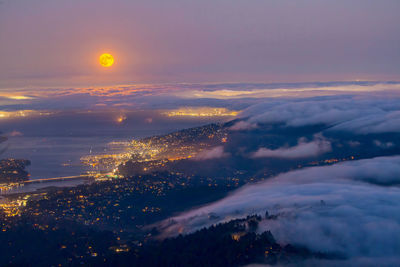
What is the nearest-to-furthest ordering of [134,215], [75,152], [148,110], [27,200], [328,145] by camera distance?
[134,215], [27,200], [328,145], [75,152], [148,110]

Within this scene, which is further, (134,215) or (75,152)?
(75,152)

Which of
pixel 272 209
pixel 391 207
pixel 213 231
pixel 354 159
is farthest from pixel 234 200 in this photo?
pixel 354 159

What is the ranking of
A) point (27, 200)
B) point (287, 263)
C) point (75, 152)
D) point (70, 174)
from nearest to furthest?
point (287, 263), point (27, 200), point (70, 174), point (75, 152)

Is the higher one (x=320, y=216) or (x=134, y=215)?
(x=320, y=216)

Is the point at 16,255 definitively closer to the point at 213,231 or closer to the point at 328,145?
the point at 213,231

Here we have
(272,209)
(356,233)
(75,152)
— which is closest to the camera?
(356,233)

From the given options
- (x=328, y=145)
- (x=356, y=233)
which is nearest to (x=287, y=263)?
(x=356, y=233)

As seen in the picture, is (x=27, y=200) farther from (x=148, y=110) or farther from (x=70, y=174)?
(x=148, y=110)

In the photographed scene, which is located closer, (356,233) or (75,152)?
(356,233)

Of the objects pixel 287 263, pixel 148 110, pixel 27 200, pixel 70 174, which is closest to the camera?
pixel 287 263
